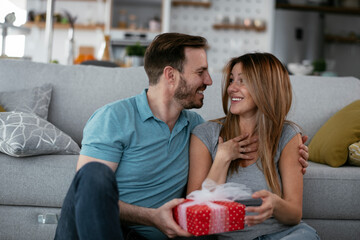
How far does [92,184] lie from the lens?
3.46 ft

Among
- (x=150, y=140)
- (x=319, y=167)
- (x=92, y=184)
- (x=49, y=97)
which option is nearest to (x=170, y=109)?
(x=150, y=140)

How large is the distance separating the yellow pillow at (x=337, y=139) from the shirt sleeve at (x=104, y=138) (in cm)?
113

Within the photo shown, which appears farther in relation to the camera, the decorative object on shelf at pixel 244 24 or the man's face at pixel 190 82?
the decorative object on shelf at pixel 244 24

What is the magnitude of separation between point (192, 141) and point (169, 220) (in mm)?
413

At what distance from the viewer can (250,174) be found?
1474mm

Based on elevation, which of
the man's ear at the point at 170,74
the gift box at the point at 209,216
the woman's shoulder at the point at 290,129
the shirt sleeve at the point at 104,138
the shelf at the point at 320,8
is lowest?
the gift box at the point at 209,216

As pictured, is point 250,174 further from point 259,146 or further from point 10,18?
point 10,18

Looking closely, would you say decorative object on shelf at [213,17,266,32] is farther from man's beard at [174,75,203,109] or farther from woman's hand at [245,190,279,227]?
woman's hand at [245,190,279,227]

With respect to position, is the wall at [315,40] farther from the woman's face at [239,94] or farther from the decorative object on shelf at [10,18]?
the woman's face at [239,94]

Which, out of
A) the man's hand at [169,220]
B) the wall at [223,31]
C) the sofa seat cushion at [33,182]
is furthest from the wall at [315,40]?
the man's hand at [169,220]

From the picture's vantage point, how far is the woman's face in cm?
154

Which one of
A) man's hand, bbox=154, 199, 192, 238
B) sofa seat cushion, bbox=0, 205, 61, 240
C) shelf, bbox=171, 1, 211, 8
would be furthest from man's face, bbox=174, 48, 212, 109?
shelf, bbox=171, 1, 211, 8

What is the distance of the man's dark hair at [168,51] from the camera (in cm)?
160

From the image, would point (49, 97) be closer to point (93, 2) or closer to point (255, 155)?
point (255, 155)
